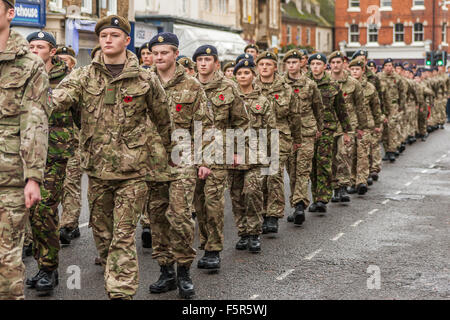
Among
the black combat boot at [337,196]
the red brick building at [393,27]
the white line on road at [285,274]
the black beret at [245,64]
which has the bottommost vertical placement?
the white line on road at [285,274]

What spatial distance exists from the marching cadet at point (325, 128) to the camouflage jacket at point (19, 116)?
6.97 m

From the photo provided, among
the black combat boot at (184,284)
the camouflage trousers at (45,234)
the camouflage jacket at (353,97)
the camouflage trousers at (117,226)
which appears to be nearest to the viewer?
the camouflage trousers at (117,226)

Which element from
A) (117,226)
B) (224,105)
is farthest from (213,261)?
(117,226)

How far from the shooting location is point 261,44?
47.8 metres

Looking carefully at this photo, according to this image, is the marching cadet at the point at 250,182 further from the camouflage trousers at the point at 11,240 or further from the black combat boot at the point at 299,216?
the camouflage trousers at the point at 11,240

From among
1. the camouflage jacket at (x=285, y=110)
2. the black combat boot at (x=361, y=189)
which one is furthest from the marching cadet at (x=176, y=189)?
the black combat boot at (x=361, y=189)

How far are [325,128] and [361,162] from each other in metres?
2.20

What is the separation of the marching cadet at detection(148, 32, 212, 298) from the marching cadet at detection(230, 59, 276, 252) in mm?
1665

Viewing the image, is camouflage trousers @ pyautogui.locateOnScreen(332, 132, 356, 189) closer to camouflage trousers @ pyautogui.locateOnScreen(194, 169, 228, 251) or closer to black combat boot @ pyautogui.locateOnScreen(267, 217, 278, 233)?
black combat boot @ pyautogui.locateOnScreen(267, 217, 278, 233)

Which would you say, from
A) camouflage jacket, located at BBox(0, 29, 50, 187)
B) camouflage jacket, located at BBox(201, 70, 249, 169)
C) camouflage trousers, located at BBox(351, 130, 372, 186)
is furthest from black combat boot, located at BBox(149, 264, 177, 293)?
camouflage trousers, located at BBox(351, 130, 372, 186)

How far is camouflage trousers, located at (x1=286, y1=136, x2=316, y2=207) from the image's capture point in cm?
1081

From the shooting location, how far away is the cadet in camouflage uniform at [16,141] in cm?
495
